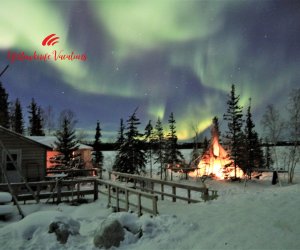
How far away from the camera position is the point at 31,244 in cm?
827

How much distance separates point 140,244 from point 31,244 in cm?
294

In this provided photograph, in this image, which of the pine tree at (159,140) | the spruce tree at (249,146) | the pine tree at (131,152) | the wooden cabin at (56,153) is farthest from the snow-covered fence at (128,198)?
the pine tree at (159,140)

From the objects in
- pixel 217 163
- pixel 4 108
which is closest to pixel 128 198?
pixel 217 163

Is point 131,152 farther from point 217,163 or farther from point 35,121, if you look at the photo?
point 35,121

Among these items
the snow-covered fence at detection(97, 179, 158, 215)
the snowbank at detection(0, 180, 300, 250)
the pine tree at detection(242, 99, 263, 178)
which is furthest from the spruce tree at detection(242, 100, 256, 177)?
the snowbank at detection(0, 180, 300, 250)

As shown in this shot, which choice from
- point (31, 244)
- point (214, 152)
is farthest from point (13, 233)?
point (214, 152)

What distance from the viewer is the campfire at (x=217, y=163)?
34.8m

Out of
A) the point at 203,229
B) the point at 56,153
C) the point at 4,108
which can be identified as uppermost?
the point at 4,108

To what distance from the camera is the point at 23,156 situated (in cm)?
2153

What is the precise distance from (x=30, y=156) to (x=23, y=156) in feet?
1.49

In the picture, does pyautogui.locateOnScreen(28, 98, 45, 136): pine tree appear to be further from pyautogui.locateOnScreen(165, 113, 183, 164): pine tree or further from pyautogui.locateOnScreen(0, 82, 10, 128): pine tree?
pyautogui.locateOnScreen(165, 113, 183, 164): pine tree

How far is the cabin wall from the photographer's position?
69.4ft

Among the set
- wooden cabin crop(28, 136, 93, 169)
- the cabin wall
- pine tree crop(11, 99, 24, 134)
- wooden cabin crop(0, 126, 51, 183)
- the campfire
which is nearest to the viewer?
wooden cabin crop(0, 126, 51, 183)

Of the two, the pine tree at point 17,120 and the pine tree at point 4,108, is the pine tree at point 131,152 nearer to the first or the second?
the pine tree at point 4,108
